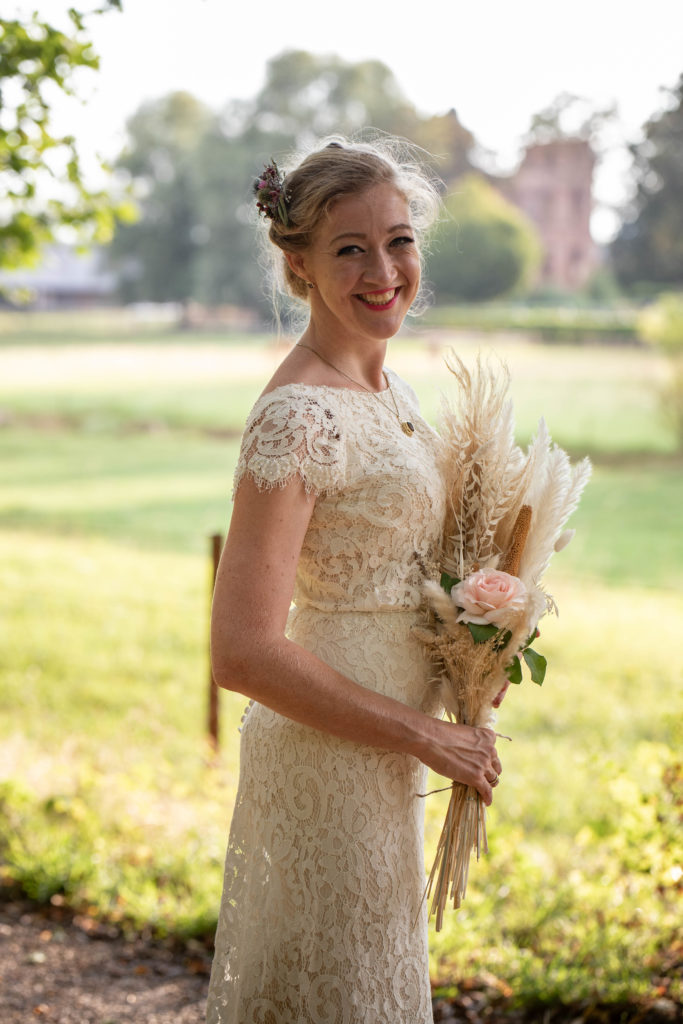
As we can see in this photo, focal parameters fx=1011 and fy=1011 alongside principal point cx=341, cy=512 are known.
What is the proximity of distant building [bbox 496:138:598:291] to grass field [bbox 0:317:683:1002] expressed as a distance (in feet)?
5.03

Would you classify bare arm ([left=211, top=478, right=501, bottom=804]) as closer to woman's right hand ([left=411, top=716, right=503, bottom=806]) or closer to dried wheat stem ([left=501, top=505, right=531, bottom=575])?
woman's right hand ([left=411, top=716, right=503, bottom=806])

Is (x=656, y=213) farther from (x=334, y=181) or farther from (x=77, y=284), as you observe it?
(x=334, y=181)

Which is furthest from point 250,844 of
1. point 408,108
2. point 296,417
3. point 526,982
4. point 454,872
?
point 408,108

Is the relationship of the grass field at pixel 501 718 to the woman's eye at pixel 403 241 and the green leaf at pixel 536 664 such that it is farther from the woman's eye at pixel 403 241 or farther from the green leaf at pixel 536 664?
the green leaf at pixel 536 664

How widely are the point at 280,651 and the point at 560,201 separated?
51.1ft

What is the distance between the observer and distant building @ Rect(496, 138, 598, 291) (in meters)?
14.9

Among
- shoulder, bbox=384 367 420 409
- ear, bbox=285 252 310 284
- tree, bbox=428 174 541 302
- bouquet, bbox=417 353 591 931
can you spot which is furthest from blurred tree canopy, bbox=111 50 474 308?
bouquet, bbox=417 353 591 931

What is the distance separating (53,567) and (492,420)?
9.48 m

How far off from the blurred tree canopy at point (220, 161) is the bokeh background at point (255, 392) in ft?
0.22

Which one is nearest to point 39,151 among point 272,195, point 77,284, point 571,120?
point 272,195

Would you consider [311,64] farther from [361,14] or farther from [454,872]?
[454,872]

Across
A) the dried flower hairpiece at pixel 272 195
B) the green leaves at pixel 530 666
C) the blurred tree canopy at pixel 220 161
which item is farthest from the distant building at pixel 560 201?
the green leaves at pixel 530 666

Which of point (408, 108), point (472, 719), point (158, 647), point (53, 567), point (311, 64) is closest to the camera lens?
point (472, 719)

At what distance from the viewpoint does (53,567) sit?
1059cm
